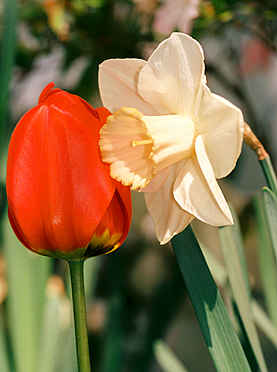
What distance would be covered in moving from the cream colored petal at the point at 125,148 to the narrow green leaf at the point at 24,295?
368mm

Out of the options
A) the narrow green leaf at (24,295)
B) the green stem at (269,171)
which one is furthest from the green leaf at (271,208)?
the narrow green leaf at (24,295)

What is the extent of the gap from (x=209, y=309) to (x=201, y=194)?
0.26ft

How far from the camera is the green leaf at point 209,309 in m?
0.29

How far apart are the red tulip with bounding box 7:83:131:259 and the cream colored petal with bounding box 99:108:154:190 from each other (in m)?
0.01

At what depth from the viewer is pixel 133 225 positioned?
88 cm

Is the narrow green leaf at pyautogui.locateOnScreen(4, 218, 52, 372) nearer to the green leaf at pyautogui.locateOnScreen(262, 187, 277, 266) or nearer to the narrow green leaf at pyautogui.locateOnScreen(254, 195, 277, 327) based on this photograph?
the narrow green leaf at pyautogui.locateOnScreen(254, 195, 277, 327)

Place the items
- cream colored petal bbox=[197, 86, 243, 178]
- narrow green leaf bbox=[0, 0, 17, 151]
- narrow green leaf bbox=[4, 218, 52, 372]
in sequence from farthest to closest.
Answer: narrow green leaf bbox=[4, 218, 52, 372] < narrow green leaf bbox=[0, 0, 17, 151] < cream colored petal bbox=[197, 86, 243, 178]

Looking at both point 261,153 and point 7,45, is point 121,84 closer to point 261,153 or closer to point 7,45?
point 261,153

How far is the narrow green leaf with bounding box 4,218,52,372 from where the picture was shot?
1.94 ft

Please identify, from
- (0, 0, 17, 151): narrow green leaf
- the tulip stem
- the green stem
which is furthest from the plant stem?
(0, 0, 17, 151): narrow green leaf

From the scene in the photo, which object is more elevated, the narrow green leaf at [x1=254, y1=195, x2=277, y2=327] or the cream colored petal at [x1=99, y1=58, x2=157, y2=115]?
the cream colored petal at [x1=99, y1=58, x2=157, y2=115]

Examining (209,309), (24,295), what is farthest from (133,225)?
(209,309)

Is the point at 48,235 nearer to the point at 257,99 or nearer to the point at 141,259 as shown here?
the point at 141,259

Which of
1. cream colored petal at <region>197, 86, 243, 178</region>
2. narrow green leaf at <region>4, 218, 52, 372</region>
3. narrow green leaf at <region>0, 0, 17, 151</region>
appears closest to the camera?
cream colored petal at <region>197, 86, 243, 178</region>
